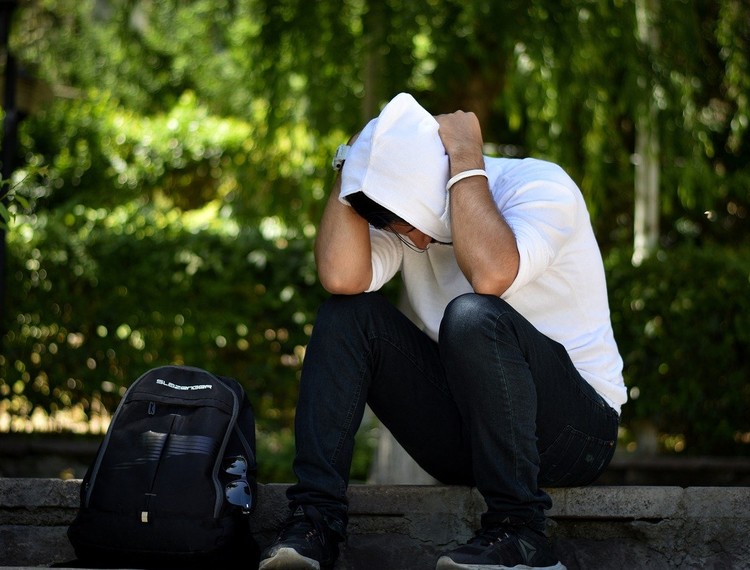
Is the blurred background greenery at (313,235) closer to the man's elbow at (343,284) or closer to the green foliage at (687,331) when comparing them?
the green foliage at (687,331)

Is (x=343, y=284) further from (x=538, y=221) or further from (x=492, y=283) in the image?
(x=538, y=221)

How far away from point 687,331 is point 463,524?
3.31m

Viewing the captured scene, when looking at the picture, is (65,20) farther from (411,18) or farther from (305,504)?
(305,504)

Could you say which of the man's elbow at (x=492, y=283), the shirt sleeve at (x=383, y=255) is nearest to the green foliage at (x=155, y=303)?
the shirt sleeve at (x=383, y=255)

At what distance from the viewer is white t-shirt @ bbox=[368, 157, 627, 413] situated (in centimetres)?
249

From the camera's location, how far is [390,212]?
255cm

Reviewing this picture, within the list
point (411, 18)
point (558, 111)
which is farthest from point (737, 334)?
point (411, 18)

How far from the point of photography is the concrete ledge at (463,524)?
267 cm

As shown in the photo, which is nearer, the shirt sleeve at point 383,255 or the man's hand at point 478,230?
the man's hand at point 478,230

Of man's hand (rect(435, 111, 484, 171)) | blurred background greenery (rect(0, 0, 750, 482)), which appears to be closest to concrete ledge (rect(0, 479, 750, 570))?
man's hand (rect(435, 111, 484, 171))

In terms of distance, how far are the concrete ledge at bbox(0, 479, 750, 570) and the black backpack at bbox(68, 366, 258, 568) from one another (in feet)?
1.03

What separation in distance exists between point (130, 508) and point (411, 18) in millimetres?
3116

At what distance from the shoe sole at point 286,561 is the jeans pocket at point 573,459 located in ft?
2.19

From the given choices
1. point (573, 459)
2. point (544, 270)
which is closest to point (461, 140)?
point (544, 270)
